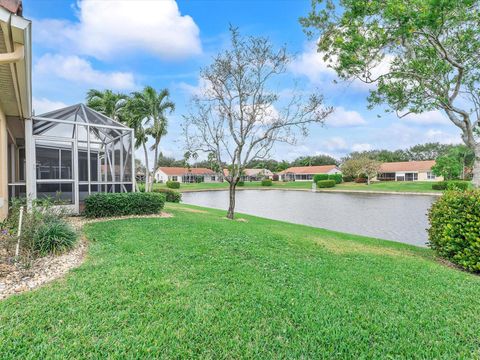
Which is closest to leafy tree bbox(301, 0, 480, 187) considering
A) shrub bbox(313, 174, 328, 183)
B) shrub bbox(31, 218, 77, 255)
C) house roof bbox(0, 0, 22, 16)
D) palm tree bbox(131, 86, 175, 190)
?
house roof bbox(0, 0, 22, 16)

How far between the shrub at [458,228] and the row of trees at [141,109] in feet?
60.3

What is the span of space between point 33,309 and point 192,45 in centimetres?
1113

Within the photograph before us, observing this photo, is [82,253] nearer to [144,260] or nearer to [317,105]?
[144,260]

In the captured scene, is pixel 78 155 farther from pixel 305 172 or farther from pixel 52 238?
pixel 305 172

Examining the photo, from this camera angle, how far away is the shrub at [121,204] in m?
8.56

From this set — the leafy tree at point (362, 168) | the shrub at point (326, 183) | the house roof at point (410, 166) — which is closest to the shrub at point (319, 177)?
the shrub at point (326, 183)

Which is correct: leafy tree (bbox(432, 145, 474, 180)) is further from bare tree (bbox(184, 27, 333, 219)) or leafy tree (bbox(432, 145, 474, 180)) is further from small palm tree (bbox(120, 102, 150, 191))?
small palm tree (bbox(120, 102, 150, 191))

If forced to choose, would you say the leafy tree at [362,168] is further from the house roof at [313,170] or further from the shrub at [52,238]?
the shrub at [52,238]

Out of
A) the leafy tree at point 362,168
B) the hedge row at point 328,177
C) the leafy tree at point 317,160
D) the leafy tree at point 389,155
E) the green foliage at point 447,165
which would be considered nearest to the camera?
the green foliage at point 447,165

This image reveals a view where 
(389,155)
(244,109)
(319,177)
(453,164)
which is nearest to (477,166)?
(244,109)

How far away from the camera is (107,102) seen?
20.0m

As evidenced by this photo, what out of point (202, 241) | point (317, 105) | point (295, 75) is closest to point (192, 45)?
point (295, 75)

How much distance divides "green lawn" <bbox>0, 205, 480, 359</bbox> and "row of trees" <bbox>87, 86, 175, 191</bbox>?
17.4m

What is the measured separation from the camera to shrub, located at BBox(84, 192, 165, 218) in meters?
8.56
